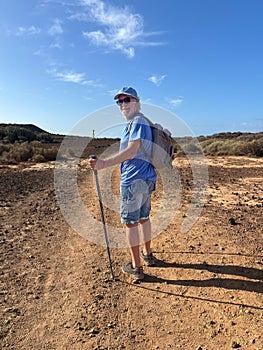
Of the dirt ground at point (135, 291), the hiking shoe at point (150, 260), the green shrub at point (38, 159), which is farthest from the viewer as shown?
the green shrub at point (38, 159)

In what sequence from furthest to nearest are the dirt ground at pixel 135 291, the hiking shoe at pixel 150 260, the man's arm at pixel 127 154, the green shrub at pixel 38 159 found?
the green shrub at pixel 38 159, the hiking shoe at pixel 150 260, the man's arm at pixel 127 154, the dirt ground at pixel 135 291

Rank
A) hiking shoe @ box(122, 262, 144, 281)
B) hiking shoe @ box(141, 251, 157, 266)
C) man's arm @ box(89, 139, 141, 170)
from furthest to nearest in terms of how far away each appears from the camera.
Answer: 1. hiking shoe @ box(141, 251, 157, 266)
2. hiking shoe @ box(122, 262, 144, 281)
3. man's arm @ box(89, 139, 141, 170)

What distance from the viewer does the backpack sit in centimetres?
300

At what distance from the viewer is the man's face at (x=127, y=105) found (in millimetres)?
2990

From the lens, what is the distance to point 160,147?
303 cm

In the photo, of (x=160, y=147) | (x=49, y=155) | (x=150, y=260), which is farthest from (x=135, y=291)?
(x=49, y=155)

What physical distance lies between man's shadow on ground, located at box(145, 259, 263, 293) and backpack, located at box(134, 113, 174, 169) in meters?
1.16

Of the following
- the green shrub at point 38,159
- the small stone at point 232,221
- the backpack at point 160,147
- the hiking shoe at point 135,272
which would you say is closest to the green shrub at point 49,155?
the green shrub at point 38,159

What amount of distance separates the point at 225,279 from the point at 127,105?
198 centimetres

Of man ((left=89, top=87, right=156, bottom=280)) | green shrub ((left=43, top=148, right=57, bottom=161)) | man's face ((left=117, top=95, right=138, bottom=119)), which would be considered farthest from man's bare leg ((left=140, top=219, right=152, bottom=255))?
green shrub ((left=43, top=148, right=57, bottom=161))

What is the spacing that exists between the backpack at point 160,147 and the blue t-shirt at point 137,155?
0.05 metres

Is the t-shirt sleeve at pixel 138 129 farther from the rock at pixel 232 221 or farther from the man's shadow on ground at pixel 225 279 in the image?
the rock at pixel 232 221

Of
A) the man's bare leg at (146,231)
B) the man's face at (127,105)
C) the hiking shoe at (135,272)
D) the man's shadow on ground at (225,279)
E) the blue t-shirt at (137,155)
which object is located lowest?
the man's shadow on ground at (225,279)

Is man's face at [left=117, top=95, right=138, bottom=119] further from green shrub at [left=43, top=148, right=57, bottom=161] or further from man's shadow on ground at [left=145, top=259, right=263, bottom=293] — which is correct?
green shrub at [left=43, top=148, right=57, bottom=161]
